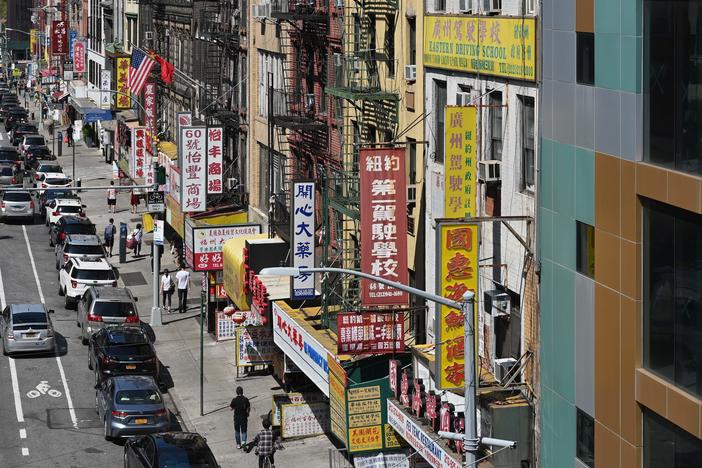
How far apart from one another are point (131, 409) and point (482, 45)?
14.9 meters

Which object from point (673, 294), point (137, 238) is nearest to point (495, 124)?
point (673, 294)

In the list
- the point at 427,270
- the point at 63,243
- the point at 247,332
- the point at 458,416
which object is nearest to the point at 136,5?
the point at 63,243

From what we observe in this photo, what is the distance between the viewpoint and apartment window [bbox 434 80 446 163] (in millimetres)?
33094

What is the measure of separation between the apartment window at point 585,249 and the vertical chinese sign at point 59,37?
4175 inches

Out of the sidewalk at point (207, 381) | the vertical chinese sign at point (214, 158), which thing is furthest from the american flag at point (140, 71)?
the vertical chinese sign at point (214, 158)

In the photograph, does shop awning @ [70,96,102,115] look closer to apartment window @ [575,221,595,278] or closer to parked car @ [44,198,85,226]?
parked car @ [44,198,85,226]

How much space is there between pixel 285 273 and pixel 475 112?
864cm

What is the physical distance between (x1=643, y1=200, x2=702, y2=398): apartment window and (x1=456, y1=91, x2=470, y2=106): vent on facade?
7717 mm

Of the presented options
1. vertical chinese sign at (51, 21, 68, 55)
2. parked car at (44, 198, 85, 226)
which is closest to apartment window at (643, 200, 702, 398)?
parked car at (44, 198, 85, 226)

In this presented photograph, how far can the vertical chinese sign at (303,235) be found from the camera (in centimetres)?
3841

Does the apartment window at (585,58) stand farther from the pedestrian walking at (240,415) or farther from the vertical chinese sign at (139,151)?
the vertical chinese sign at (139,151)

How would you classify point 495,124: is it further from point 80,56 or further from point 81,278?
point 80,56

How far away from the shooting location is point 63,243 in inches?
2525

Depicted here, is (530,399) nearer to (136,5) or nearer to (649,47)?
(649,47)
